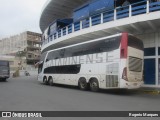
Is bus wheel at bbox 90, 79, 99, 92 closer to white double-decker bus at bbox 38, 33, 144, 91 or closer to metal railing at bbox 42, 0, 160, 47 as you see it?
white double-decker bus at bbox 38, 33, 144, 91

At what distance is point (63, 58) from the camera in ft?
59.9

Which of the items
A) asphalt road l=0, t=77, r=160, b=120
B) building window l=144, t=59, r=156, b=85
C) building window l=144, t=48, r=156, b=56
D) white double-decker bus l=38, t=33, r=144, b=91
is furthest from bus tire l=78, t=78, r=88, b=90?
building window l=144, t=48, r=156, b=56

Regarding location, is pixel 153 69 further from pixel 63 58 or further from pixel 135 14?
pixel 63 58

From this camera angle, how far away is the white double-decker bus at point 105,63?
12406 mm

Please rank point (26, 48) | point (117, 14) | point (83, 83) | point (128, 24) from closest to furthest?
point (128, 24)
point (83, 83)
point (117, 14)
point (26, 48)

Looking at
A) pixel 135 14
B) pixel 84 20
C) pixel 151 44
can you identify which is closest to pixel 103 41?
pixel 135 14

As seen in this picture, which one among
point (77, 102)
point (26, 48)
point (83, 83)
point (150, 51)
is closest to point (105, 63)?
point (83, 83)

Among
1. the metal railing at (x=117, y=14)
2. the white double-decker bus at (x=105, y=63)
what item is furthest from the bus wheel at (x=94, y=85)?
the metal railing at (x=117, y=14)

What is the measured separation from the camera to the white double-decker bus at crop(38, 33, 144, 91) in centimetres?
1241

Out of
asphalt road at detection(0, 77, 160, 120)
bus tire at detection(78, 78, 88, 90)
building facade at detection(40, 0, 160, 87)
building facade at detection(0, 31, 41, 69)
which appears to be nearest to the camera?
asphalt road at detection(0, 77, 160, 120)

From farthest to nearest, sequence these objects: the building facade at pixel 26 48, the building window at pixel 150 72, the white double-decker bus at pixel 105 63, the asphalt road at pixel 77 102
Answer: the building facade at pixel 26 48
the building window at pixel 150 72
the white double-decker bus at pixel 105 63
the asphalt road at pixel 77 102

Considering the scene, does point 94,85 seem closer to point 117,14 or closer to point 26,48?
point 117,14

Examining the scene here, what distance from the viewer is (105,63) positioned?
1353 centimetres

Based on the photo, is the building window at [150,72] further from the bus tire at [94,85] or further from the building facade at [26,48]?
the building facade at [26,48]
